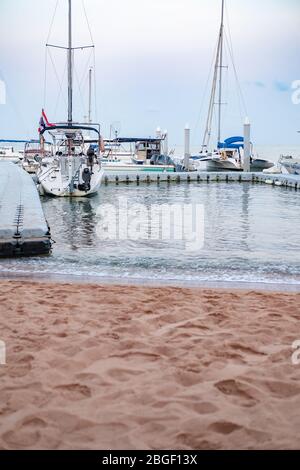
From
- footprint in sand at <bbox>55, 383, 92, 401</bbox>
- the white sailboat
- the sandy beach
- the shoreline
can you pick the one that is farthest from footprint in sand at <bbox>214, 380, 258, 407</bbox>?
the white sailboat

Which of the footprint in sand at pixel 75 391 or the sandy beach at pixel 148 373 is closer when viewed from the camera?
the sandy beach at pixel 148 373

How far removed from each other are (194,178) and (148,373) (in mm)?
27795

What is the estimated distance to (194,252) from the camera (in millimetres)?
9961

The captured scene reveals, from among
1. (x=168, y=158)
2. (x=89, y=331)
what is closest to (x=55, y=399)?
(x=89, y=331)

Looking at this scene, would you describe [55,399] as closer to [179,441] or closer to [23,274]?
[179,441]

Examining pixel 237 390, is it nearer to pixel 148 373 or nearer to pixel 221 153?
pixel 148 373

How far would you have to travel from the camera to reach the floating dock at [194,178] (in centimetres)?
2886

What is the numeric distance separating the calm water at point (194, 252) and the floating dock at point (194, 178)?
10.2 meters

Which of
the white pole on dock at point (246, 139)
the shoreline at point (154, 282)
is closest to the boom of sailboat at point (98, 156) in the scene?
the white pole on dock at point (246, 139)

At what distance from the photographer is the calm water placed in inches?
312

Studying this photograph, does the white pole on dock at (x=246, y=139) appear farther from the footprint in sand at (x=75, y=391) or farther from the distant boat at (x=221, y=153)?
the footprint in sand at (x=75, y=391)

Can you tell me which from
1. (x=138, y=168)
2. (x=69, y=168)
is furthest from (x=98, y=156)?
(x=138, y=168)

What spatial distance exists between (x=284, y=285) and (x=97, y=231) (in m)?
6.50

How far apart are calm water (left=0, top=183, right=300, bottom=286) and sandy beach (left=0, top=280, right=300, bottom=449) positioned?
2.06m
